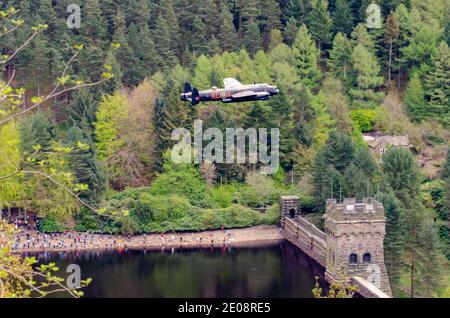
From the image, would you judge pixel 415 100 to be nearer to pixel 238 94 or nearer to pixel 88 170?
pixel 238 94

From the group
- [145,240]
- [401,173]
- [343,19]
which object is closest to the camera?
[401,173]

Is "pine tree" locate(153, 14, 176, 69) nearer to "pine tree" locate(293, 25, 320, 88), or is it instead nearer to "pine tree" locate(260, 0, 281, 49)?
"pine tree" locate(260, 0, 281, 49)

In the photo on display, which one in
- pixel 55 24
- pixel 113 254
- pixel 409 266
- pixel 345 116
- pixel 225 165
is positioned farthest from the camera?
pixel 55 24

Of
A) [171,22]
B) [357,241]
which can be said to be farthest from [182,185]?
[171,22]

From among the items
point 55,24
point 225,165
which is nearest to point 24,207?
point 225,165

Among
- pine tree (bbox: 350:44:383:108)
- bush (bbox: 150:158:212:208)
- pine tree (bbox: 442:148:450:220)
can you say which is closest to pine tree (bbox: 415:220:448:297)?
pine tree (bbox: 442:148:450:220)

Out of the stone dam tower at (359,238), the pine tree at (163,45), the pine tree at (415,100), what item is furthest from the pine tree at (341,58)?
the stone dam tower at (359,238)
